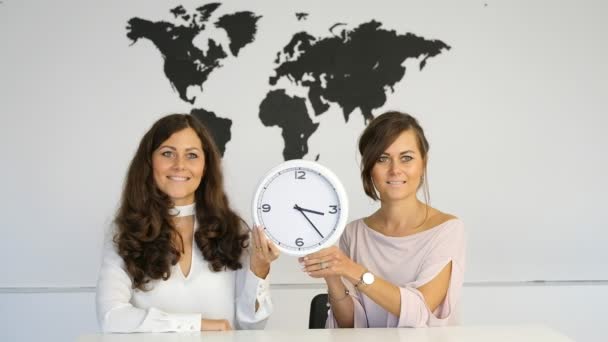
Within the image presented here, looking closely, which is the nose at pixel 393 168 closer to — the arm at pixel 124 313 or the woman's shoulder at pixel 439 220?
the woman's shoulder at pixel 439 220

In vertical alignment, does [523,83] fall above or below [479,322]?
above

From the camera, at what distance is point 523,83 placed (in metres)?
4.41

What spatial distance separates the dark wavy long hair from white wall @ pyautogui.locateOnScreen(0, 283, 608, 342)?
1.95 meters

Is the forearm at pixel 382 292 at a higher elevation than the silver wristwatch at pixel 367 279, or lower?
lower

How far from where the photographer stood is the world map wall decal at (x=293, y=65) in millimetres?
4312

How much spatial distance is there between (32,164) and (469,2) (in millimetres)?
2766

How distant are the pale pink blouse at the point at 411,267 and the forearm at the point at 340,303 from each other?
0.02m

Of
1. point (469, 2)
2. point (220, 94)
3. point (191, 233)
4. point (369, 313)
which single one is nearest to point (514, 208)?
point (469, 2)

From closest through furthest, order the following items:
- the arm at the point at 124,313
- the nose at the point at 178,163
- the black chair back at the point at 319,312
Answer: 1. the arm at the point at 124,313
2. the nose at the point at 178,163
3. the black chair back at the point at 319,312

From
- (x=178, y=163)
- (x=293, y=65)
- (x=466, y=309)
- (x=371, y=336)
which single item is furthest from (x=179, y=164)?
(x=466, y=309)

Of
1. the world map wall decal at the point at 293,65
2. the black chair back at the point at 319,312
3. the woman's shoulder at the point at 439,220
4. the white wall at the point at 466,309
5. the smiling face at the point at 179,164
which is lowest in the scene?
the white wall at the point at 466,309

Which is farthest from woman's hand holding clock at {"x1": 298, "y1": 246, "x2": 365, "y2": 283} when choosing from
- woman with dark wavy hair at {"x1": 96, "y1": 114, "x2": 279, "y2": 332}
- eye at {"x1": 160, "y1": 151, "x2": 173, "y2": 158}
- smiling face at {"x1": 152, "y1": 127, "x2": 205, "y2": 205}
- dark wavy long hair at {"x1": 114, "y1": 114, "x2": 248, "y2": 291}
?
eye at {"x1": 160, "y1": 151, "x2": 173, "y2": 158}

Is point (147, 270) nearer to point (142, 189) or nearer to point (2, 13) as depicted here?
point (142, 189)

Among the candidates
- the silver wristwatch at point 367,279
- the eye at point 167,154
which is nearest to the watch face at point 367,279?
the silver wristwatch at point 367,279
